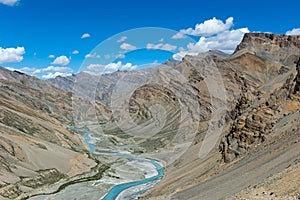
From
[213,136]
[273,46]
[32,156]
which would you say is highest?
[273,46]

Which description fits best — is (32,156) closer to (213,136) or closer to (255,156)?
(213,136)

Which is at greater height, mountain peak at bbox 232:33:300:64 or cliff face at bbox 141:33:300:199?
mountain peak at bbox 232:33:300:64

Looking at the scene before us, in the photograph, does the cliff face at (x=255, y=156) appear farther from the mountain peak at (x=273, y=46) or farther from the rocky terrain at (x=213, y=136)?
the mountain peak at (x=273, y=46)

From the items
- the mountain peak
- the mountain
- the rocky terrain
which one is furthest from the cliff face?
the mountain peak

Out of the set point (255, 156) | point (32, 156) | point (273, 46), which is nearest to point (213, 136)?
point (32, 156)

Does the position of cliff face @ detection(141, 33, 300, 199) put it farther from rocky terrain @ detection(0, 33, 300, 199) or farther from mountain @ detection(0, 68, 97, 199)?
mountain @ detection(0, 68, 97, 199)

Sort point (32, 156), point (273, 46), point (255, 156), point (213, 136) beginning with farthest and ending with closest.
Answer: point (273, 46) < point (213, 136) < point (32, 156) < point (255, 156)

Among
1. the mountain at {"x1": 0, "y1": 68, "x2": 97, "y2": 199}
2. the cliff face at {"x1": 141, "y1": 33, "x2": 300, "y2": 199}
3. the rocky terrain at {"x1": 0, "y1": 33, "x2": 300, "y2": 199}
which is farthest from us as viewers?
the mountain at {"x1": 0, "y1": 68, "x2": 97, "y2": 199}

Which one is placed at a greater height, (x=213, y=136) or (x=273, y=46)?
(x=273, y=46)

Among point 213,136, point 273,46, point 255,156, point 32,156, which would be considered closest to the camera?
point 255,156
